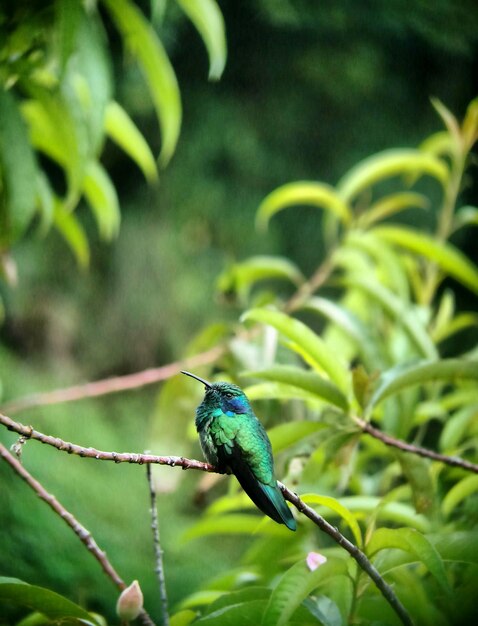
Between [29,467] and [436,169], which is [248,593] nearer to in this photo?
[29,467]

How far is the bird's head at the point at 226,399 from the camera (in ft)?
1.98

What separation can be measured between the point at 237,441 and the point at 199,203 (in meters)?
1.40

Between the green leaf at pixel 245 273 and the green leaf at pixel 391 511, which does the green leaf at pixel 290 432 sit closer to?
the green leaf at pixel 391 511

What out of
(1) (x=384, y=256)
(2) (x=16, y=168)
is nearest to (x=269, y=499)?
(2) (x=16, y=168)

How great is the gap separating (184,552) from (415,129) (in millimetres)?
1187

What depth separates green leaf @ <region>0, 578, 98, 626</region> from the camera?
0.62m

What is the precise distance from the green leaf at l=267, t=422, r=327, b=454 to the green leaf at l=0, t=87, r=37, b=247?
399 mm

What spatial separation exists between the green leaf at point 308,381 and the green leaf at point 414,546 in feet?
0.65

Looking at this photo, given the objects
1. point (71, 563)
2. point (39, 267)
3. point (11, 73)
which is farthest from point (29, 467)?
point (11, 73)

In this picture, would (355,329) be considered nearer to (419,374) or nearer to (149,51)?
(419,374)

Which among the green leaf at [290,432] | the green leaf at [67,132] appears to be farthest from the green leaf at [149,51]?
the green leaf at [290,432]

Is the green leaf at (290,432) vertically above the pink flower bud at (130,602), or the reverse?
the green leaf at (290,432)

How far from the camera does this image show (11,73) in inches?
34.7

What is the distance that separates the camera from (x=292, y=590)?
23.8 inches
